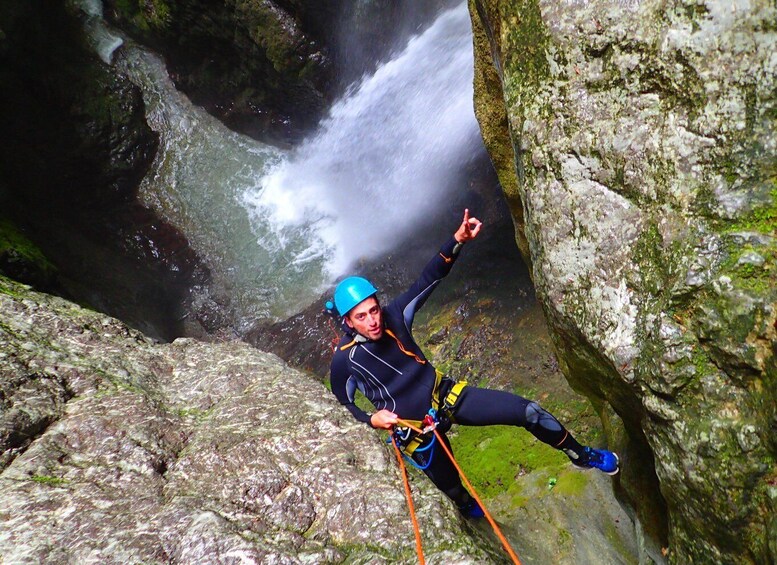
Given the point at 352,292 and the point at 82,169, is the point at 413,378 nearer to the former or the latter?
the point at 352,292

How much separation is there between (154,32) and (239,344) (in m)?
12.9

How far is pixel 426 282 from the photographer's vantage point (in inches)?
183

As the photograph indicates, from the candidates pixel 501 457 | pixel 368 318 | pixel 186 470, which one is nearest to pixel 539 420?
pixel 368 318

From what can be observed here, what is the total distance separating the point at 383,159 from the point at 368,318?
358 inches

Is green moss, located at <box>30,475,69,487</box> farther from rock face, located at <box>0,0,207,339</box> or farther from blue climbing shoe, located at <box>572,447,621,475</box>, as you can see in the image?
rock face, located at <box>0,0,207,339</box>

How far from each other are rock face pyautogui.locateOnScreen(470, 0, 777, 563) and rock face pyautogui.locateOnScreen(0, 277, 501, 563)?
4.32ft

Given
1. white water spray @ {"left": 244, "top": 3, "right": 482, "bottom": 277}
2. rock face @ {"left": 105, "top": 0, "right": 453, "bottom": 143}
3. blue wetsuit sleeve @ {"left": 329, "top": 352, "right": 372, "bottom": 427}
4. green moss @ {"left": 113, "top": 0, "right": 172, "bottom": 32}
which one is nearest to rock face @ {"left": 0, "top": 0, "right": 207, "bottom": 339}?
green moss @ {"left": 113, "top": 0, "right": 172, "bottom": 32}

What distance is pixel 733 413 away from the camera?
2545mm

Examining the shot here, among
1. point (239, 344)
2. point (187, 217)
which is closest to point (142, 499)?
point (239, 344)

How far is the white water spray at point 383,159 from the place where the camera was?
10578 millimetres

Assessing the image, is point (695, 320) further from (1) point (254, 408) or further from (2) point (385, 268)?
(2) point (385, 268)

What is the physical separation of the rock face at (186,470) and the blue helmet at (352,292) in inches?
32.0

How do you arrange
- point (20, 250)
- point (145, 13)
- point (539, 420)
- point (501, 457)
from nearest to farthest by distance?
point (539, 420) < point (501, 457) < point (20, 250) < point (145, 13)

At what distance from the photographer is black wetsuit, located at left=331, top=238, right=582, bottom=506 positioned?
180 inches
